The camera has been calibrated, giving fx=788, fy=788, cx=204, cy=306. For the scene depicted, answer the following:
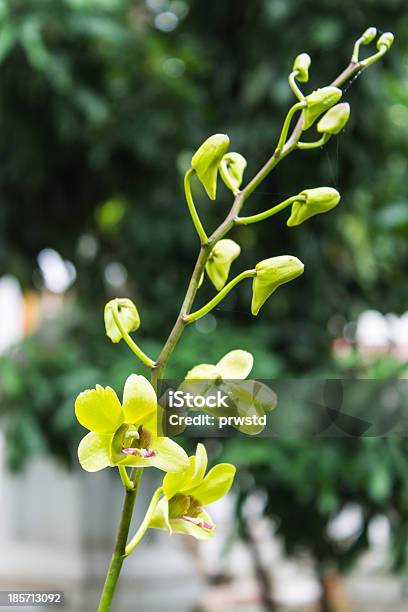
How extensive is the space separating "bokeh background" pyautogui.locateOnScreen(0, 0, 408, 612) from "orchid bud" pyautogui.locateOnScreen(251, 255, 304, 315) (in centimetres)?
74

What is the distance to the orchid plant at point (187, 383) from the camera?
0.20 m

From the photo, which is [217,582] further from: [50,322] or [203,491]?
[203,491]

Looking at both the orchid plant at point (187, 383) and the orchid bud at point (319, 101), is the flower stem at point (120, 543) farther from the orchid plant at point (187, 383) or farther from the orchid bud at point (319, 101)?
the orchid bud at point (319, 101)

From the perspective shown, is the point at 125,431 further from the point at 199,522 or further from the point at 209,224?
the point at 209,224

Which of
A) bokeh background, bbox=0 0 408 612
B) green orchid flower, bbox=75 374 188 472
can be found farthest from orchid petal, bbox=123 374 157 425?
bokeh background, bbox=0 0 408 612

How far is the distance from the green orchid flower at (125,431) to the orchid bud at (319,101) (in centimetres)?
9

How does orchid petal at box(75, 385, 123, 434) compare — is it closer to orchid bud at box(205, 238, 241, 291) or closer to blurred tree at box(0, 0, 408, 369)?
orchid bud at box(205, 238, 241, 291)

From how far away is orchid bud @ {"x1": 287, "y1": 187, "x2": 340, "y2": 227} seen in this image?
221 mm

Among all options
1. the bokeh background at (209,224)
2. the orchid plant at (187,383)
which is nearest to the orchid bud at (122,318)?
the orchid plant at (187,383)

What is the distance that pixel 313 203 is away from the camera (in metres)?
0.22

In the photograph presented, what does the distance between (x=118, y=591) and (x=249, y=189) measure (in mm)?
1764

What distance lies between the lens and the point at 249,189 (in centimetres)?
22

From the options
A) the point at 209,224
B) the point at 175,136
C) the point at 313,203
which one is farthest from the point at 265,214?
the point at 175,136

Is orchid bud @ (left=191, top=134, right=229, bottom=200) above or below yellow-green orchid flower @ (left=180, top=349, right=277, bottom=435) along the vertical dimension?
above
